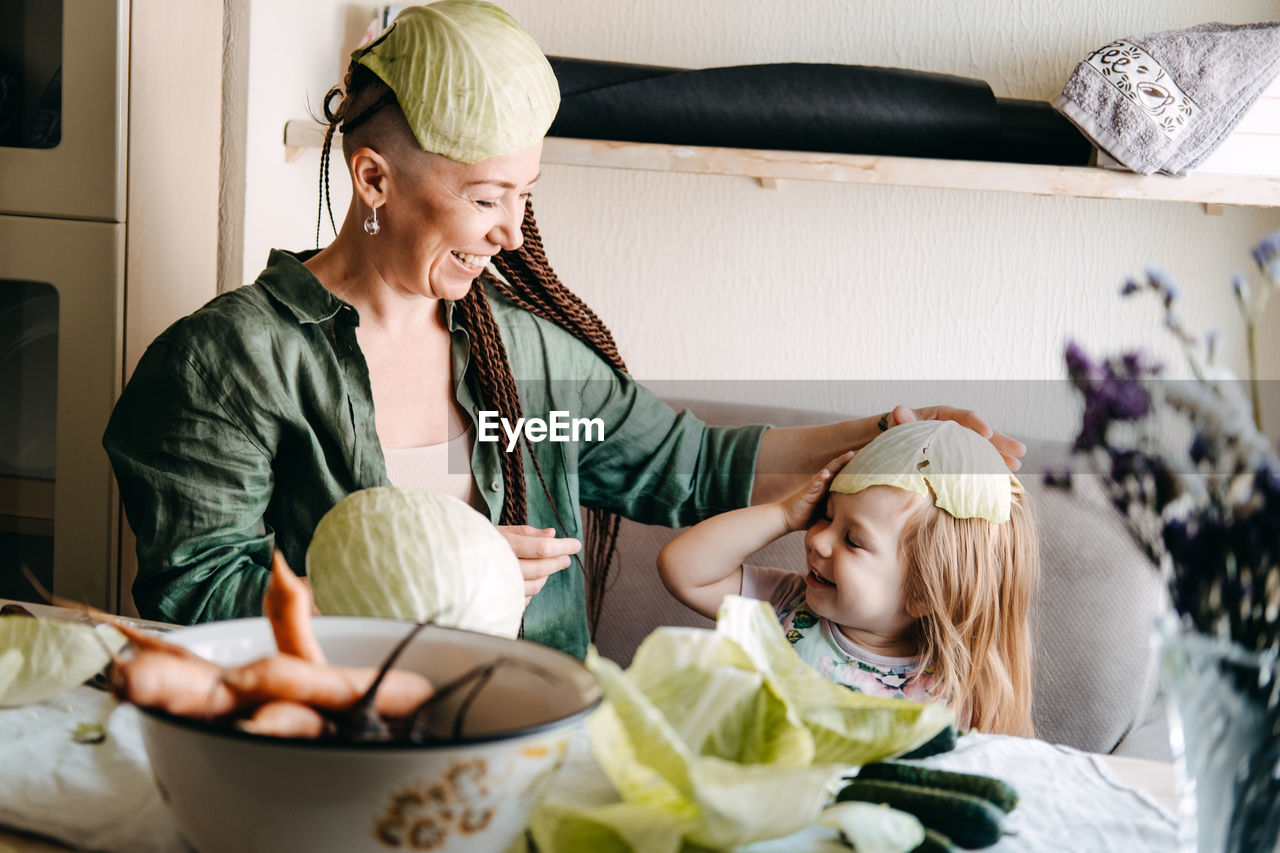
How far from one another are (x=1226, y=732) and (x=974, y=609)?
93 cm

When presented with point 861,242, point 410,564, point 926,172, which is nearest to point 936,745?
point 410,564

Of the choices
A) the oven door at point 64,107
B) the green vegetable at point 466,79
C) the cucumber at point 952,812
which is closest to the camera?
the cucumber at point 952,812

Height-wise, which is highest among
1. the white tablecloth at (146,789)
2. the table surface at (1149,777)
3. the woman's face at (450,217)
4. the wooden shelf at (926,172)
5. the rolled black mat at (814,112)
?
the rolled black mat at (814,112)

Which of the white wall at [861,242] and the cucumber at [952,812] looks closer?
the cucumber at [952,812]

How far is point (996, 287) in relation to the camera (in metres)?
1.81

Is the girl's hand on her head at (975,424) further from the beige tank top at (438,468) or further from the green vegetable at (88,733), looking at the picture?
the green vegetable at (88,733)

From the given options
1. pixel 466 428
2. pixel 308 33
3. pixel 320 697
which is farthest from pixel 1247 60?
pixel 320 697

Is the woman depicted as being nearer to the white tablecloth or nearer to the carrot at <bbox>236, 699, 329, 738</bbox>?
the white tablecloth

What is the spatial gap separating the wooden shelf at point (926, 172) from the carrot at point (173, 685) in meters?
1.20

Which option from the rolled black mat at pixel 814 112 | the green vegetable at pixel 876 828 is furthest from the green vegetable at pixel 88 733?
the rolled black mat at pixel 814 112

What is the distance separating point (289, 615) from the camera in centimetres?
44

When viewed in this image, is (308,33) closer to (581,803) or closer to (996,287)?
(996,287)

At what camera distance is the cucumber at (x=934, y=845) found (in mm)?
465

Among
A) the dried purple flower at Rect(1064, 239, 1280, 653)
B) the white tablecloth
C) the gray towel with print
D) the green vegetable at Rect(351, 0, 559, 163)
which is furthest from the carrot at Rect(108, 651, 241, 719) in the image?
the gray towel with print
